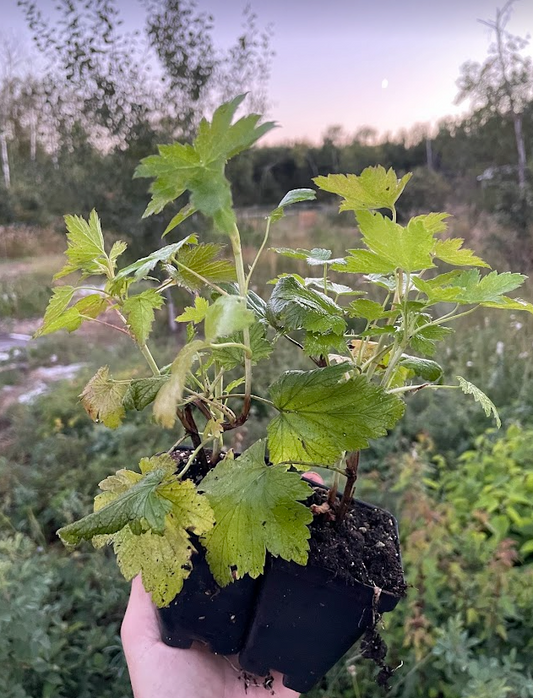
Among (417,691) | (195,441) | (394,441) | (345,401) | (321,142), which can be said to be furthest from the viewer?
(321,142)

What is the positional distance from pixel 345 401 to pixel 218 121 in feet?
0.90

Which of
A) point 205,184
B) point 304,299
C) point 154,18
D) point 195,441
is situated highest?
point 154,18

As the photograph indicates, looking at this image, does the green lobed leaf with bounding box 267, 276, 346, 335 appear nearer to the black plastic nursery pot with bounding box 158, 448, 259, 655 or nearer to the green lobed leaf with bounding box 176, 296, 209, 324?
the green lobed leaf with bounding box 176, 296, 209, 324

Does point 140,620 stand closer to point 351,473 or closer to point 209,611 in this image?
point 209,611

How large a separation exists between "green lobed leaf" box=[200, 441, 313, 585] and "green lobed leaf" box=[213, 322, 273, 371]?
11 cm

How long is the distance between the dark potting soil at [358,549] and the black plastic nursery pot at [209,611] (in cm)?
12

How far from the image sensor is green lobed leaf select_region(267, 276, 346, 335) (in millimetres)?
485

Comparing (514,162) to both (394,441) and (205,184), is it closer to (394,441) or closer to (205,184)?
(394,441)

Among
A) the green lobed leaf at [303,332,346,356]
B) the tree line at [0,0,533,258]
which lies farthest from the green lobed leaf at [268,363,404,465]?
the tree line at [0,0,533,258]

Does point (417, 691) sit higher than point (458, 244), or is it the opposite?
point (458, 244)

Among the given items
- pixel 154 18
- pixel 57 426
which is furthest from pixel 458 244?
pixel 154 18

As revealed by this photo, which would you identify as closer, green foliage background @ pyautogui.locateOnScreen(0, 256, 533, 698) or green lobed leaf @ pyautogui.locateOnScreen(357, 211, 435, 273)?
green lobed leaf @ pyautogui.locateOnScreen(357, 211, 435, 273)

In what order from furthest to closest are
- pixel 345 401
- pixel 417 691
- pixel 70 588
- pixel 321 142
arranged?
pixel 321 142, pixel 70 588, pixel 417 691, pixel 345 401

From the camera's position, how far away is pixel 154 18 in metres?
3.12
